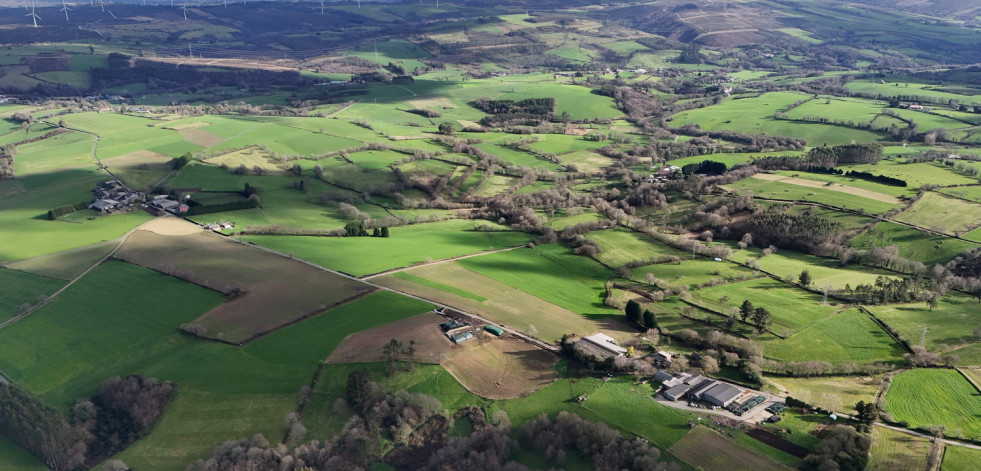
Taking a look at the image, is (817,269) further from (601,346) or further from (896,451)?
(896,451)

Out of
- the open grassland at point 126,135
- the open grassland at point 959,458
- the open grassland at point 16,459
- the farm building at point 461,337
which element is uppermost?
the open grassland at point 126,135

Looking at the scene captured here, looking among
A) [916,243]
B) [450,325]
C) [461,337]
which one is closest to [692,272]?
[916,243]

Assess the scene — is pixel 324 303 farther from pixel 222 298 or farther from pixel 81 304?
pixel 81 304

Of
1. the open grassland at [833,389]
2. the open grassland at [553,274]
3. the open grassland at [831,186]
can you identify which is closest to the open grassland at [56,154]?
the open grassland at [553,274]

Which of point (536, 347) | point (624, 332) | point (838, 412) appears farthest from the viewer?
point (624, 332)

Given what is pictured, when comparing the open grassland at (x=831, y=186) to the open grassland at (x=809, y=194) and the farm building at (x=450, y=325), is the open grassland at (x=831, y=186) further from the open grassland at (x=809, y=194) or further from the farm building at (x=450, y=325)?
the farm building at (x=450, y=325)

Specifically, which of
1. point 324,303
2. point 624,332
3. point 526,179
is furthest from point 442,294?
point 526,179

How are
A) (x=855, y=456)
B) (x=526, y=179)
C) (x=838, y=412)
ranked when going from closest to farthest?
(x=855, y=456) → (x=838, y=412) → (x=526, y=179)

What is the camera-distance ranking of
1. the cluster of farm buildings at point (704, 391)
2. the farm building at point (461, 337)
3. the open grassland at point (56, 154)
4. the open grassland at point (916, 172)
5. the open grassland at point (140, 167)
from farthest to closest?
the open grassland at point (56, 154) → the open grassland at point (140, 167) → the open grassland at point (916, 172) → the farm building at point (461, 337) → the cluster of farm buildings at point (704, 391)
